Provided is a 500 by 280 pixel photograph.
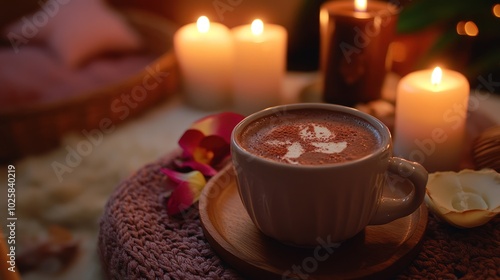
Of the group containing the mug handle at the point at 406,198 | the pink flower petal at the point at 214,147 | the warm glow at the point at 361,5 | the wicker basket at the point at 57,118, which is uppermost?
the warm glow at the point at 361,5

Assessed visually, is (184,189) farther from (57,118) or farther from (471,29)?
(471,29)

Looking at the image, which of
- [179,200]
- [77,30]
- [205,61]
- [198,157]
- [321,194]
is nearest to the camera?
[321,194]

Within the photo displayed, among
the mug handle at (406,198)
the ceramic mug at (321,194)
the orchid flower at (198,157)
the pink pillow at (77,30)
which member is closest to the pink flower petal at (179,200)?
the orchid flower at (198,157)

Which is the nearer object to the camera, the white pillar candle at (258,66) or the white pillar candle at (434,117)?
the white pillar candle at (434,117)

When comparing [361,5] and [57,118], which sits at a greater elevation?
[361,5]

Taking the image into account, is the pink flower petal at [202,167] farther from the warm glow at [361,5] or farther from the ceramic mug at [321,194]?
the warm glow at [361,5]

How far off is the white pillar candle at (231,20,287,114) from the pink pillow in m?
0.44

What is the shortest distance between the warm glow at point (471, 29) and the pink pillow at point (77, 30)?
0.83 metres

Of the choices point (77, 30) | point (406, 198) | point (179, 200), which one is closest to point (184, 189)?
point (179, 200)

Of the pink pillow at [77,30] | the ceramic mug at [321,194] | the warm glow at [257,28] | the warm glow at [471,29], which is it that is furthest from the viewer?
the pink pillow at [77,30]

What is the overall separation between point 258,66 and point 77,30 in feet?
1.92

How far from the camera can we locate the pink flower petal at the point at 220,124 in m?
0.82

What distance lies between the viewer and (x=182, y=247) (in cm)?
63

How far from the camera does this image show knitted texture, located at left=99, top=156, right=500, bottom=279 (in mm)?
583
